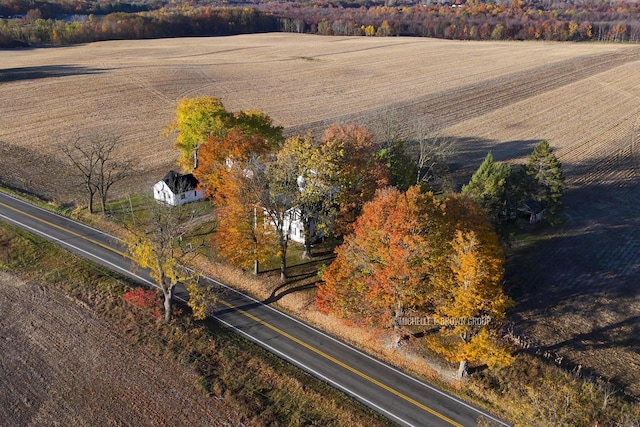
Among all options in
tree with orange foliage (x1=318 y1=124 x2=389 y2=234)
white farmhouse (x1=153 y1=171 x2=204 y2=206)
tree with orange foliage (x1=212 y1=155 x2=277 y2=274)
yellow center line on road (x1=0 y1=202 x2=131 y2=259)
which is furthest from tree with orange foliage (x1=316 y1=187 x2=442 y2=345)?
white farmhouse (x1=153 y1=171 x2=204 y2=206)

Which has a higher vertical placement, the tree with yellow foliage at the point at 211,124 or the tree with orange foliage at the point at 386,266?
the tree with yellow foliage at the point at 211,124

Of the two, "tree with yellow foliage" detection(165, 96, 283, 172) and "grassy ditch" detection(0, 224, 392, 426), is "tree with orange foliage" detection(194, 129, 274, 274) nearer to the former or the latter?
"grassy ditch" detection(0, 224, 392, 426)

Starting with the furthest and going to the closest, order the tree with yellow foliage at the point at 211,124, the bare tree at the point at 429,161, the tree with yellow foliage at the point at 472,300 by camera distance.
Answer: the tree with yellow foliage at the point at 211,124
the bare tree at the point at 429,161
the tree with yellow foliage at the point at 472,300

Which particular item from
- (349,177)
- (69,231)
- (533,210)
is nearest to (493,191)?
(533,210)

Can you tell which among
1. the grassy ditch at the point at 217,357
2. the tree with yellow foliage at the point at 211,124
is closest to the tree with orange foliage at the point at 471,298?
the grassy ditch at the point at 217,357

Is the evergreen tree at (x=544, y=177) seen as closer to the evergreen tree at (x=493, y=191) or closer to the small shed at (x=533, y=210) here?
the small shed at (x=533, y=210)

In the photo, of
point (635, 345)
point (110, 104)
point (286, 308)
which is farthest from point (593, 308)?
point (110, 104)
